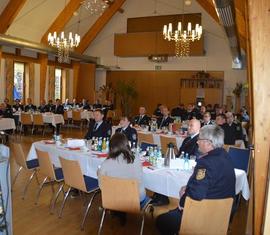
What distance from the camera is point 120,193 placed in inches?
127

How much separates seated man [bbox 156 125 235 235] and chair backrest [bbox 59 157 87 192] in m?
1.24

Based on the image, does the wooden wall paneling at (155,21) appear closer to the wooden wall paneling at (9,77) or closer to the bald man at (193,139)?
the wooden wall paneling at (9,77)

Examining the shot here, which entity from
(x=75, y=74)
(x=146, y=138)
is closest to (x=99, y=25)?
(x=75, y=74)

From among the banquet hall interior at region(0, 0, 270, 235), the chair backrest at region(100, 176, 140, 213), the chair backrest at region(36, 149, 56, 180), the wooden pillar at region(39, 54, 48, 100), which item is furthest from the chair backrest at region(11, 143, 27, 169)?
the wooden pillar at region(39, 54, 48, 100)

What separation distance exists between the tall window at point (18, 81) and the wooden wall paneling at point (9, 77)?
35cm

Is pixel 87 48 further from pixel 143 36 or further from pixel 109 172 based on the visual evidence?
pixel 109 172

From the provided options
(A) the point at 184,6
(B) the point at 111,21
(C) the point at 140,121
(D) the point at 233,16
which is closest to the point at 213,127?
(D) the point at 233,16

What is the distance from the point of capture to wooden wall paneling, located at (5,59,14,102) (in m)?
13.8

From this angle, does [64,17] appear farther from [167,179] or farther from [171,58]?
[167,179]

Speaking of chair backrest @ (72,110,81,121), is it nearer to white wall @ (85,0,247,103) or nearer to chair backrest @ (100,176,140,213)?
white wall @ (85,0,247,103)

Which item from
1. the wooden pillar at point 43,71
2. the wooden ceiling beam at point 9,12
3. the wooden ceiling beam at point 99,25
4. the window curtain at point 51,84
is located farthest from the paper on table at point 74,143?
the wooden ceiling beam at point 99,25

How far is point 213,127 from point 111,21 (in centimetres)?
1568

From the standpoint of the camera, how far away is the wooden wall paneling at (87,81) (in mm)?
17828

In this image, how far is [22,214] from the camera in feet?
14.0
